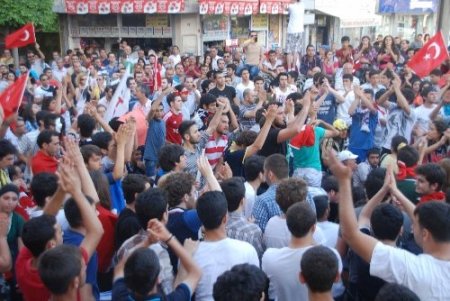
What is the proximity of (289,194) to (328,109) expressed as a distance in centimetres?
488

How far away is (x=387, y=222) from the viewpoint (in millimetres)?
3232

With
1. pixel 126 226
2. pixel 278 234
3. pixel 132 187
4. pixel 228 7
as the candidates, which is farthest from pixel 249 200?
pixel 228 7

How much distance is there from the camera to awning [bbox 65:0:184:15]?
18.1 meters

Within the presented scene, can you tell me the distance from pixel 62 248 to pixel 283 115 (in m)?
4.08

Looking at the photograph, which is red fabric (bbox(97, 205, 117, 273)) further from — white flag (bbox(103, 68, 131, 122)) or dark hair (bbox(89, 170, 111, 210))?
white flag (bbox(103, 68, 131, 122))

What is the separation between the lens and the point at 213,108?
24.9 ft

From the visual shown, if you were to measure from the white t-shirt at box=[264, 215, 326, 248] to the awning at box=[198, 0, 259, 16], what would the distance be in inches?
608

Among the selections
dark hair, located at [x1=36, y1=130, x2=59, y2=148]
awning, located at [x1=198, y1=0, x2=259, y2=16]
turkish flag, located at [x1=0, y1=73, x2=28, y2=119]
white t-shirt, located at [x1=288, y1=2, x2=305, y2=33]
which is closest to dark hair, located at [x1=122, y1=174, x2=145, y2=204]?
dark hair, located at [x1=36, y1=130, x2=59, y2=148]

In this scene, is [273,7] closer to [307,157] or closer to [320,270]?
[307,157]

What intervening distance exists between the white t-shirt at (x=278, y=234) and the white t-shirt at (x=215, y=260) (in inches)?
21.2

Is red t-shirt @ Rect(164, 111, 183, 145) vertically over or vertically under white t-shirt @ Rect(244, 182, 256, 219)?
over

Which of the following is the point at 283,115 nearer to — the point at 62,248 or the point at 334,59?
the point at 62,248

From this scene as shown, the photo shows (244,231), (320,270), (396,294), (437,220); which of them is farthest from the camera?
(244,231)

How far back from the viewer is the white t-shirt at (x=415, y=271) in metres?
2.78
